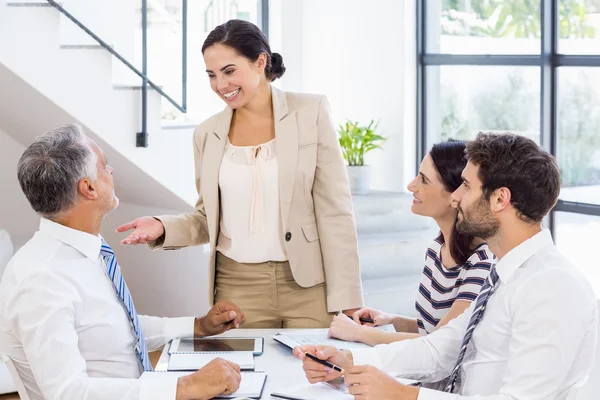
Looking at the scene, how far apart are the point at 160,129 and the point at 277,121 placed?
1.88 m

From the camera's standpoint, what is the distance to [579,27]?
528 centimetres

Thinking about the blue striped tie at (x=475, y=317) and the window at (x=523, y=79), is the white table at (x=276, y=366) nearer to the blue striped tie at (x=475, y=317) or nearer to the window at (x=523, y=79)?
the blue striped tie at (x=475, y=317)

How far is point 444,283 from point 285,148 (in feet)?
2.42

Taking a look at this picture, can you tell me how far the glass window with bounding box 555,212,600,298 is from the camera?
5.27 meters

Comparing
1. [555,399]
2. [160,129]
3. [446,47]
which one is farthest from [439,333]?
[446,47]

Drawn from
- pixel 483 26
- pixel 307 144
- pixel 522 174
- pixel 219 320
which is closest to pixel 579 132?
pixel 483 26

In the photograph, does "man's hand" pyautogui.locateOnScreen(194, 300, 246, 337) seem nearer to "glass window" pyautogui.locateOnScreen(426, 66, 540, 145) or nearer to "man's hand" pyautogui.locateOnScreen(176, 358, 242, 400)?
"man's hand" pyautogui.locateOnScreen(176, 358, 242, 400)

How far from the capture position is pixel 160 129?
4812 mm

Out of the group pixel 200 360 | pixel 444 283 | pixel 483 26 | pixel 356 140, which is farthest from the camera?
pixel 356 140

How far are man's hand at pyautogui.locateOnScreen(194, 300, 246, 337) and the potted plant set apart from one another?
3.48 meters

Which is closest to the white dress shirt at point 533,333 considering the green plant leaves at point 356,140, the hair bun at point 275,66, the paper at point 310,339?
the paper at point 310,339

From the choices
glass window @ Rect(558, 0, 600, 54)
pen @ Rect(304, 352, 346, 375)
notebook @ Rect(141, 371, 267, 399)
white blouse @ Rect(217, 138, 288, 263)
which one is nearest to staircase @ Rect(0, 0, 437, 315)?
glass window @ Rect(558, 0, 600, 54)

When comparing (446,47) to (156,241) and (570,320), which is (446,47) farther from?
(570,320)

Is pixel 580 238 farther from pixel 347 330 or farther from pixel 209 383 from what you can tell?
pixel 209 383
